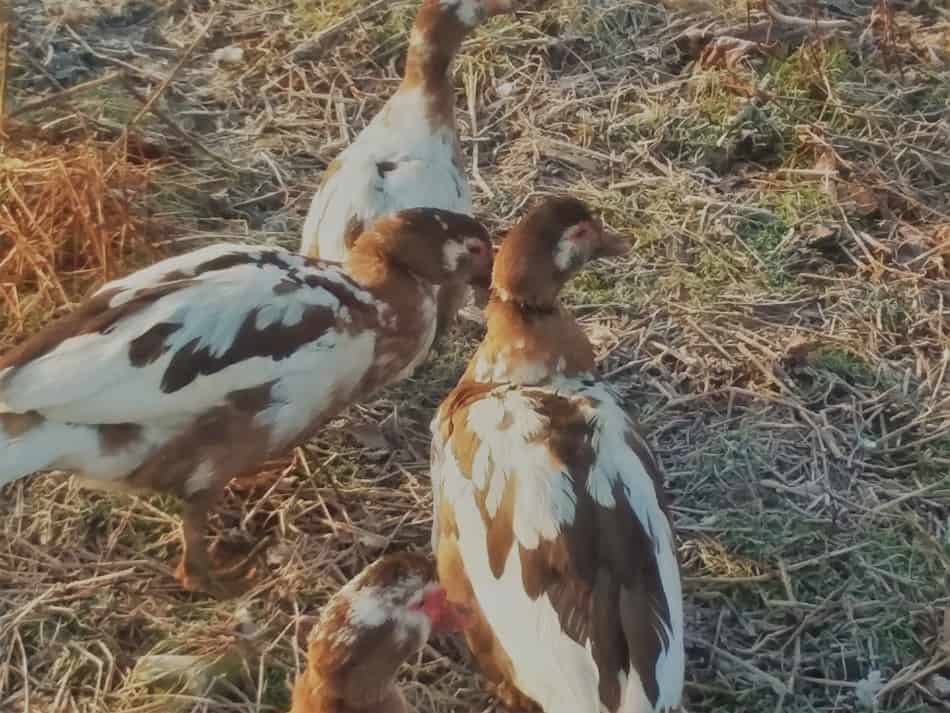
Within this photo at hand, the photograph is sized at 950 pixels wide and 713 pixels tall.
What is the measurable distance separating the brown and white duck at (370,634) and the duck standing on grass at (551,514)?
19cm

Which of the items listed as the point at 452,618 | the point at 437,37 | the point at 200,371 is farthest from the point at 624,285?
the point at 452,618

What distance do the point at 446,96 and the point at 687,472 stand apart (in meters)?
1.41

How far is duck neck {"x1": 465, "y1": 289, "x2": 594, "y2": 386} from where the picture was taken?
3066 millimetres

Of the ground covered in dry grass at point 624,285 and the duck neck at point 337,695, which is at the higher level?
the duck neck at point 337,695

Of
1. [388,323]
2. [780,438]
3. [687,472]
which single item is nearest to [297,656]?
[388,323]

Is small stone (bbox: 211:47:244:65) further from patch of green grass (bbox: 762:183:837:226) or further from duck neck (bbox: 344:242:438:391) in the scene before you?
patch of green grass (bbox: 762:183:837:226)

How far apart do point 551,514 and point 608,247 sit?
92 cm

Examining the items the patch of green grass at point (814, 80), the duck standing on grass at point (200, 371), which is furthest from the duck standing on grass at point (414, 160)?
the patch of green grass at point (814, 80)

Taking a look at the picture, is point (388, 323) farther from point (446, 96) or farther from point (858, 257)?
point (858, 257)

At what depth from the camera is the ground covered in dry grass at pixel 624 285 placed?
307 cm

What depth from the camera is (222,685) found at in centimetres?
294

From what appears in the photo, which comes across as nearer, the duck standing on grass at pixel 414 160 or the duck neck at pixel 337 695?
the duck neck at pixel 337 695

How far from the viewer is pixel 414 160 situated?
387cm

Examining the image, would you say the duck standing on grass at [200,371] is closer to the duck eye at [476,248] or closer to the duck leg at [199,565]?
the duck leg at [199,565]
